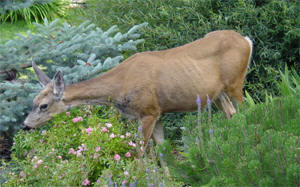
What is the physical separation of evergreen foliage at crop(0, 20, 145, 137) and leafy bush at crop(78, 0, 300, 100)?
0.77 metres

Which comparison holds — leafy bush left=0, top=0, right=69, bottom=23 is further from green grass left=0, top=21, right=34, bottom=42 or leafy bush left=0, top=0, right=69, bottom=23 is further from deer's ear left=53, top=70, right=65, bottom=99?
deer's ear left=53, top=70, right=65, bottom=99

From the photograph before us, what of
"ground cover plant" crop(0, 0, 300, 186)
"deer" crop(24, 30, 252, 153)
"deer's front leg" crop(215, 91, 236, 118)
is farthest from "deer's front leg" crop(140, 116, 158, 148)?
"deer's front leg" crop(215, 91, 236, 118)

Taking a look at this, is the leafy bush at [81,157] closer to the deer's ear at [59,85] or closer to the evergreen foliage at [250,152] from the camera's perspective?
the deer's ear at [59,85]

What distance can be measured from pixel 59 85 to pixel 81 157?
1.40 m

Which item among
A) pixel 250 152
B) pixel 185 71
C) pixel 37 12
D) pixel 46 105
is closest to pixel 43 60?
pixel 46 105

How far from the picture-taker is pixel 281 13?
6848 millimetres

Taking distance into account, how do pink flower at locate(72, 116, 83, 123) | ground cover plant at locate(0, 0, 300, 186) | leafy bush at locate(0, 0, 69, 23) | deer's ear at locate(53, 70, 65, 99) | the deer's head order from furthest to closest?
leafy bush at locate(0, 0, 69, 23) < the deer's head < deer's ear at locate(53, 70, 65, 99) < pink flower at locate(72, 116, 83, 123) < ground cover plant at locate(0, 0, 300, 186)

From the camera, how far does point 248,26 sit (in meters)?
7.10

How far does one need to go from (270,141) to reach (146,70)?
3.12m

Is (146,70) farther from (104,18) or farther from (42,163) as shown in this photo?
(104,18)

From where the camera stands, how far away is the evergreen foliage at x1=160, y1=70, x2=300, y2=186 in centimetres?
271

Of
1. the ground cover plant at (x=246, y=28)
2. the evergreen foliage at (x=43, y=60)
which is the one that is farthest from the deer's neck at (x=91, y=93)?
the ground cover plant at (x=246, y=28)

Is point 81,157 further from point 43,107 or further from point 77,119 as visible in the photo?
point 43,107

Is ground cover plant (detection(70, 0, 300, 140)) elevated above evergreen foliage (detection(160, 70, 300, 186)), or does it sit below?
below
